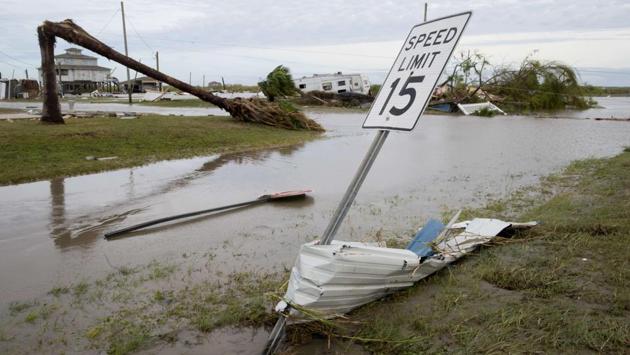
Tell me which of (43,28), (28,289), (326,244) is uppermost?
(43,28)

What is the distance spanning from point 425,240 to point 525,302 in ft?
4.50

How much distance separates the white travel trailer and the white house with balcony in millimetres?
38179

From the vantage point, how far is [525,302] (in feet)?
13.0

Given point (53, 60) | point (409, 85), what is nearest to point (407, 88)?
point (409, 85)

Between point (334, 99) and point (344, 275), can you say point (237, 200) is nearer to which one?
point (344, 275)

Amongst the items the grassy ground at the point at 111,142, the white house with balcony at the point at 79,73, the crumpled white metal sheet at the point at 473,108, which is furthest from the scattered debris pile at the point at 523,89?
the white house with balcony at the point at 79,73

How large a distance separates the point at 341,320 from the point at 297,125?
612 inches

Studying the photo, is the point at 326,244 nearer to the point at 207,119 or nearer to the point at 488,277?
the point at 488,277

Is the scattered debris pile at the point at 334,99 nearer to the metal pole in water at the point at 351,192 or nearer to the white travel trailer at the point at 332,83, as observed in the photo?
the white travel trailer at the point at 332,83

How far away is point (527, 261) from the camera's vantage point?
190 inches

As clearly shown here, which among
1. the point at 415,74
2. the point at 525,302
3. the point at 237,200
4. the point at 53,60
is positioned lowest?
the point at 237,200

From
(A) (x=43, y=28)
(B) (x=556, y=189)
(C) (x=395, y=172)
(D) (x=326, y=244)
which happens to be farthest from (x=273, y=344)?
(A) (x=43, y=28)

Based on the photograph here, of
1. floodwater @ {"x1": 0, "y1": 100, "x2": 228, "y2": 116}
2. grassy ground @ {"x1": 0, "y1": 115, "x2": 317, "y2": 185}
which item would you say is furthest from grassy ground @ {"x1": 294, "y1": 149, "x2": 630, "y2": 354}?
floodwater @ {"x1": 0, "y1": 100, "x2": 228, "y2": 116}

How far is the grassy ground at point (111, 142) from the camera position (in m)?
10.1
